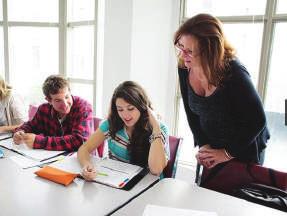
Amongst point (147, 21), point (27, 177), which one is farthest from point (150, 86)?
point (27, 177)

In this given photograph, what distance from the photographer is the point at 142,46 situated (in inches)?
101

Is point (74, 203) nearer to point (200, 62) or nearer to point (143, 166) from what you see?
point (143, 166)

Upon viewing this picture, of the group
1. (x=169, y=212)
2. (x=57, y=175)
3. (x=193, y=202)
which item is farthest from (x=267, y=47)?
(x=57, y=175)

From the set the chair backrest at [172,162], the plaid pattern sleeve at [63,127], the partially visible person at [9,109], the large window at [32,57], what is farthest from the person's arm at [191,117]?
the large window at [32,57]

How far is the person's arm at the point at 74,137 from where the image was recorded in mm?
1774

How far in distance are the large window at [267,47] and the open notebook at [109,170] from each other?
1500 millimetres

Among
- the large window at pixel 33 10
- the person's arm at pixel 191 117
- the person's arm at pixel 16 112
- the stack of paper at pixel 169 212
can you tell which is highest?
the large window at pixel 33 10

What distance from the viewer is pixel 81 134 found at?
188 cm

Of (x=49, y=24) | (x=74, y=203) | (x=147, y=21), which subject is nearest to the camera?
(x=74, y=203)

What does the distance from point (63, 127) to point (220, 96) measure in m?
1.18

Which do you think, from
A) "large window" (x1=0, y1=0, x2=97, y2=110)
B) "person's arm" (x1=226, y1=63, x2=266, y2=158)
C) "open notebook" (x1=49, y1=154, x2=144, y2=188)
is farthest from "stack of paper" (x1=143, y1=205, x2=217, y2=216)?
"large window" (x1=0, y1=0, x2=97, y2=110)

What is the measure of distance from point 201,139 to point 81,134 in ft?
2.73

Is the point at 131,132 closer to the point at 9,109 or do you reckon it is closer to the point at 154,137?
the point at 154,137

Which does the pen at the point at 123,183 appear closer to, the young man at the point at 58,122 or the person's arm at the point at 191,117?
the person's arm at the point at 191,117
